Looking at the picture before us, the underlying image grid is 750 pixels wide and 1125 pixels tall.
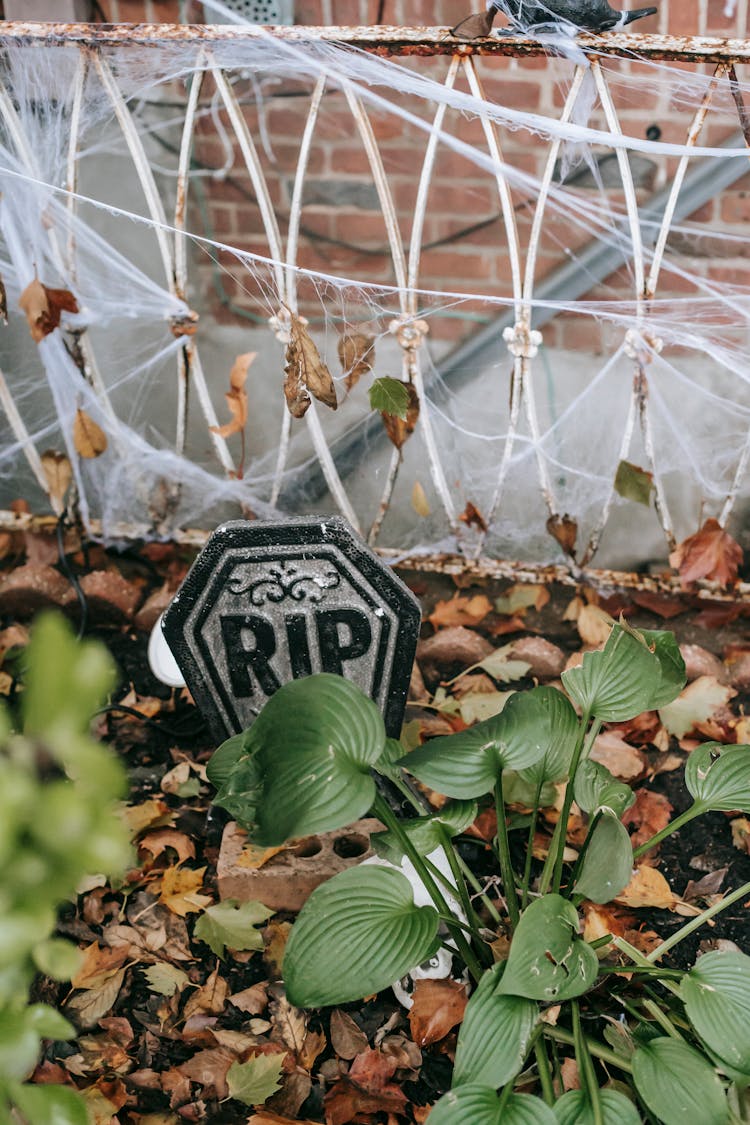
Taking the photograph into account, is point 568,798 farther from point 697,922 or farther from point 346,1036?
point 346,1036

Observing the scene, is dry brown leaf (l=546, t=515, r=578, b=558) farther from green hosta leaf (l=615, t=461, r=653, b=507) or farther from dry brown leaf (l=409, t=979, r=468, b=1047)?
dry brown leaf (l=409, t=979, r=468, b=1047)

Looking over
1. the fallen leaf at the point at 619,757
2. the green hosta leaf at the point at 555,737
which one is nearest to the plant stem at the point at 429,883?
the green hosta leaf at the point at 555,737

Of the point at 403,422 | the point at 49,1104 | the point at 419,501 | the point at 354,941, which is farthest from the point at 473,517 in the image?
the point at 49,1104

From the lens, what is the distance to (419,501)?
2.29 metres

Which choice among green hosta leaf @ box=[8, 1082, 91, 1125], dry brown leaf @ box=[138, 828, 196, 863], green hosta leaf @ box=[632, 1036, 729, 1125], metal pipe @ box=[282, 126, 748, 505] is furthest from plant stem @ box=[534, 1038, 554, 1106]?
metal pipe @ box=[282, 126, 748, 505]

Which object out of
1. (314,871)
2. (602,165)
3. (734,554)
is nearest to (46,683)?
(314,871)

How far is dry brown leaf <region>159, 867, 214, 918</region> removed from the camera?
63.9 inches

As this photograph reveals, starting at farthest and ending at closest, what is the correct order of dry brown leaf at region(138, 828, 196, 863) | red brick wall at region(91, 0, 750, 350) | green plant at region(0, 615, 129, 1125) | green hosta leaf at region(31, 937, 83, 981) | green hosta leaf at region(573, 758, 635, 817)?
red brick wall at region(91, 0, 750, 350)
dry brown leaf at region(138, 828, 196, 863)
green hosta leaf at region(573, 758, 635, 817)
green hosta leaf at region(31, 937, 83, 981)
green plant at region(0, 615, 129, 1125)

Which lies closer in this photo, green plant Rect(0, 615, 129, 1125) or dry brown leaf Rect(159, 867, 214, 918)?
green plant Rect(0, 615, 129, 1125)

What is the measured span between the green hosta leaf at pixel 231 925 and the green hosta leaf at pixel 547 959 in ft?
1.74

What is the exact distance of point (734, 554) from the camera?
6.95 feet

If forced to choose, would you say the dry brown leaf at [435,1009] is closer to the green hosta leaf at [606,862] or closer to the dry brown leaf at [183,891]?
the green hosta leaf at [606,862]

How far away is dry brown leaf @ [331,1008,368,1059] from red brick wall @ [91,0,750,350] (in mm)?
1788

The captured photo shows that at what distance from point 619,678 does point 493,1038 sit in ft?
1.66
